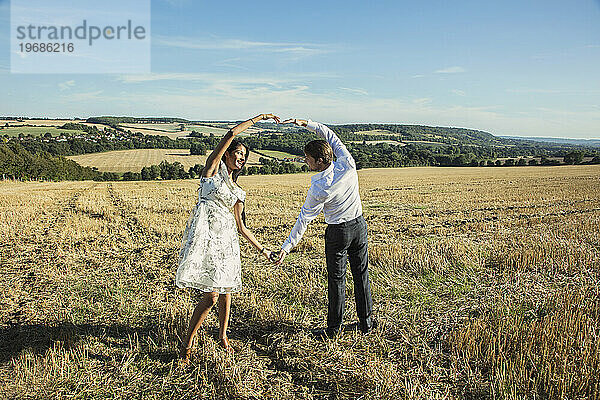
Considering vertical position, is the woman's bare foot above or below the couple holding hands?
below

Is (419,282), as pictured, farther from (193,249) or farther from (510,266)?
(193,249)

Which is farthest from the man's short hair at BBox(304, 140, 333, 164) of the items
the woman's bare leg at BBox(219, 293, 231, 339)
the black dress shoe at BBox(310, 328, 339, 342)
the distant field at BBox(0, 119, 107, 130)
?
the distant field at BBox(0, 119, 107, 130)

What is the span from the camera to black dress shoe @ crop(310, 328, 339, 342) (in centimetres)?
491

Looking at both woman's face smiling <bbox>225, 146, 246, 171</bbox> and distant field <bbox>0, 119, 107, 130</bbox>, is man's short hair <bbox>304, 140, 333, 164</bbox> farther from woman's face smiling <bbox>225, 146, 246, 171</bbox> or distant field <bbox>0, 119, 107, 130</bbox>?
distant field <bbox>0, 119, 107, 130</bbox>

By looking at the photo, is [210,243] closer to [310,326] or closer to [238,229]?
[238,229]

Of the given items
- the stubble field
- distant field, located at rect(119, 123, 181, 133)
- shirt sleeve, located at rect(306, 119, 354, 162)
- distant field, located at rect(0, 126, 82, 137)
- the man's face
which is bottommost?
the stubble field

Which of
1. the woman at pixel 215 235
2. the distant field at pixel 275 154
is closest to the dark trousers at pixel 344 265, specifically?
the woman at pixel 215 235

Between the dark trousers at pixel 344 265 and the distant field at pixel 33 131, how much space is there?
107 meters

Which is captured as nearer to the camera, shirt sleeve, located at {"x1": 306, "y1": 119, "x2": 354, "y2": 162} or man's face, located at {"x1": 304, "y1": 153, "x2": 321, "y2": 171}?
man's face, located at {"x1": 304, "y1": 153, "x2": 321, "y2": 171}

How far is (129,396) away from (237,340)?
1.43 metres

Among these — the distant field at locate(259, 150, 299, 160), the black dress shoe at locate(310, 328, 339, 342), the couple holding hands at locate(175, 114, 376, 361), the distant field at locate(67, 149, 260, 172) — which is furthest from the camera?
the distant field at locate(67, 149, 260, 172)

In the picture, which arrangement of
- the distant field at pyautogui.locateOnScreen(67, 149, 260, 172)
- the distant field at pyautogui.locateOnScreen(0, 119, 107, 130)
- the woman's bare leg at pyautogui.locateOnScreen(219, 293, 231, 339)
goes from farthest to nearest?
the distant field at pyautogui.locateOnScreen(0, 119, 107, 130), the distant field at pyautogui.locateOnScreen(67, 149, 260, 172), the woman's bare leg at pyautogui.locateOnScreen(219, 293, 231, 339)

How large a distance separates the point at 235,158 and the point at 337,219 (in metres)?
1.41

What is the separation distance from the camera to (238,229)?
4.63m
